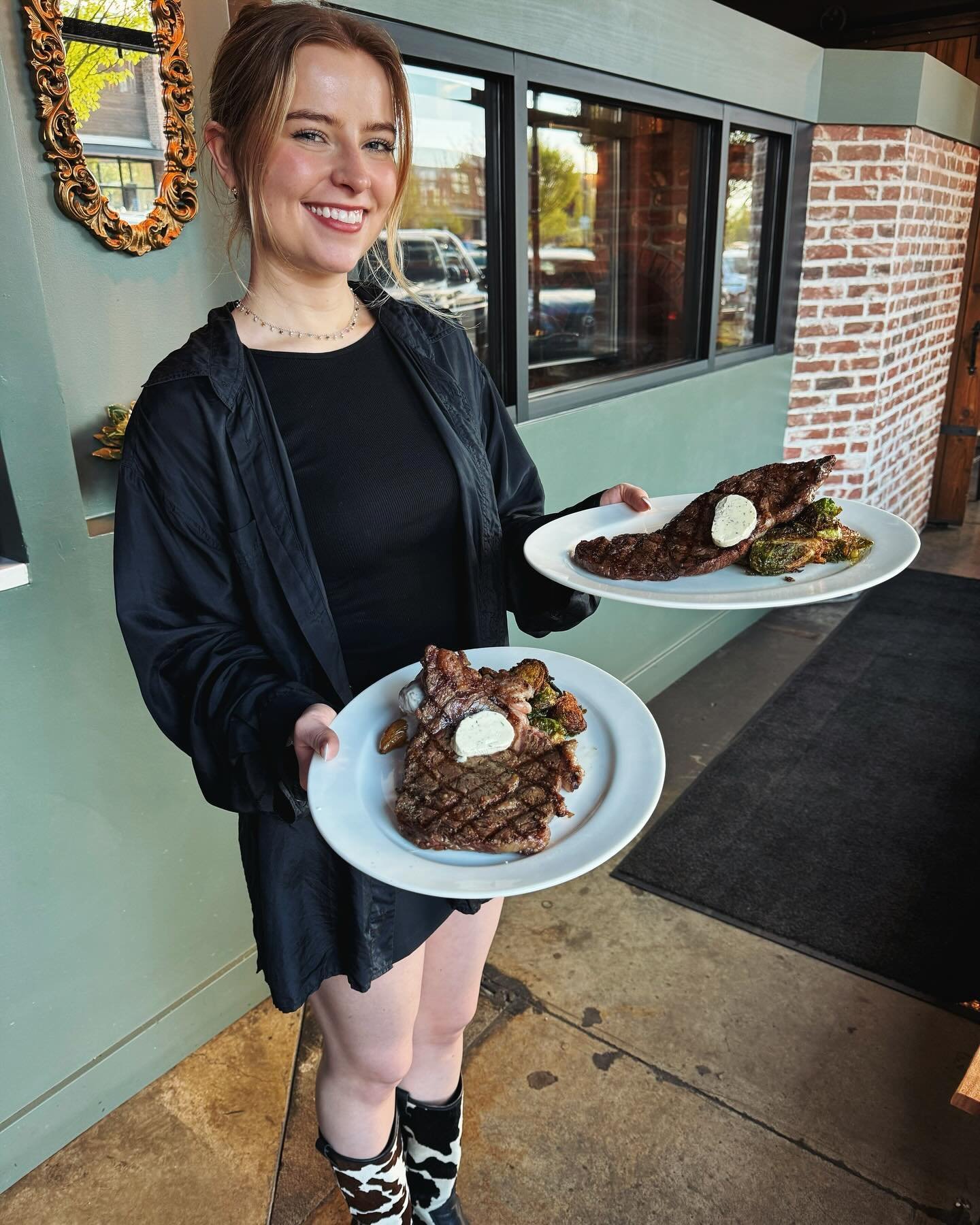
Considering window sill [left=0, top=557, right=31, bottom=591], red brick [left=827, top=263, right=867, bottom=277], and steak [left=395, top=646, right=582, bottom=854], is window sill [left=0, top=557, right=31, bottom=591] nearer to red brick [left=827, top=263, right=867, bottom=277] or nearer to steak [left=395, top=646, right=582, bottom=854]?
steak [left=395, top=646, right=582, bottom=854]

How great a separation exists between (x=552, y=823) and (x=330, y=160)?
102 centimetres

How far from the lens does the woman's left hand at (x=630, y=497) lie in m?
1.83

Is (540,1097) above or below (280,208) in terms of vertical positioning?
below

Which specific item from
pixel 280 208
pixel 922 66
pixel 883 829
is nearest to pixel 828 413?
pixel 922 66

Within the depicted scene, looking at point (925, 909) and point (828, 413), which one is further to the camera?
point (828, 413)

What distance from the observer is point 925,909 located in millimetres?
2814

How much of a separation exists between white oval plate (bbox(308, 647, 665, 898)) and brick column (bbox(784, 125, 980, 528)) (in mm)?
4121

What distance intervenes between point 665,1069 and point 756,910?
688mm

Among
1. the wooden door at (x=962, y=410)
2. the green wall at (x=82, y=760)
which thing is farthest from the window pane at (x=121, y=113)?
the wooden door at (x=962, y=410)

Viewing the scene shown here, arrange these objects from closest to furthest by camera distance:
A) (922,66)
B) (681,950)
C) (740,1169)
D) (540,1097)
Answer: (740,1169) → (540,1097) → (681,950) → (922,66)

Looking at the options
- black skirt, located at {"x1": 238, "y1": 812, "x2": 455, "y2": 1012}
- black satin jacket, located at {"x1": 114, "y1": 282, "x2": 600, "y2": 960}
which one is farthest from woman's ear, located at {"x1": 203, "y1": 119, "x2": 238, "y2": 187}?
black skirt, located at {"x1": 238, "y1": 812, "x2": 455, "y2": 1012}

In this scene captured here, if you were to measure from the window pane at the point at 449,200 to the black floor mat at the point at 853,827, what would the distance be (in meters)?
1.88

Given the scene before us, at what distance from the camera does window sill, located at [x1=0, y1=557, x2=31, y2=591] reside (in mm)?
1800

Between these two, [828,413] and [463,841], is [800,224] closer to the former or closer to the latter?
[828,413]
